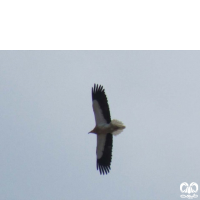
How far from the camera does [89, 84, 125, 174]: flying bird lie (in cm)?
1659

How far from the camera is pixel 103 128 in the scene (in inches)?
663

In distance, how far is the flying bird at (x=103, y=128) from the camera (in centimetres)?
1659
